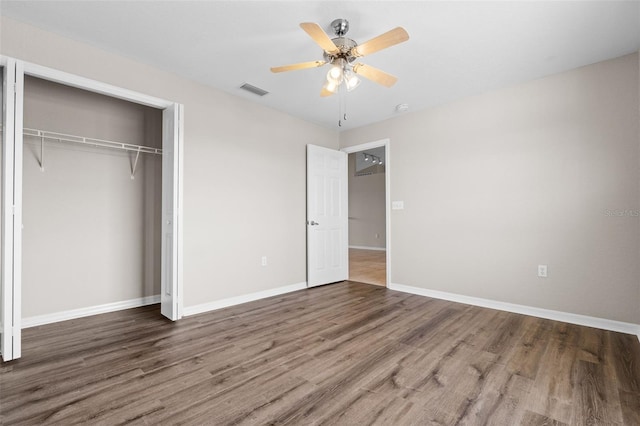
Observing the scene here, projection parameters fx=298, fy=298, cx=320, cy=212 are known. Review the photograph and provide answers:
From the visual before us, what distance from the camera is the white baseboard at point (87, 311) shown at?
9.62ft

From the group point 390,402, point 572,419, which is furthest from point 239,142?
point 572,419

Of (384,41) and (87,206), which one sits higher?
(384,41)

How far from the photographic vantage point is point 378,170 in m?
9.52

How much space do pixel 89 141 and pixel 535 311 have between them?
5.24 meters

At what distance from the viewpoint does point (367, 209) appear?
9.69 m

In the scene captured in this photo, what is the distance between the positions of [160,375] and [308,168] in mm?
3329

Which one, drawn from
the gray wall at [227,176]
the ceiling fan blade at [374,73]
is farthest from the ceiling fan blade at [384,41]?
the gray wall at [227,176]

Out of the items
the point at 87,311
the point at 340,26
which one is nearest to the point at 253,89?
the point at 340,26

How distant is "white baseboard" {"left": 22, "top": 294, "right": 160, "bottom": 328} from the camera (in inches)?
115

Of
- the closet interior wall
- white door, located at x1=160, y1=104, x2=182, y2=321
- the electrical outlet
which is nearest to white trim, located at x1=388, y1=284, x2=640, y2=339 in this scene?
the electrical outlet

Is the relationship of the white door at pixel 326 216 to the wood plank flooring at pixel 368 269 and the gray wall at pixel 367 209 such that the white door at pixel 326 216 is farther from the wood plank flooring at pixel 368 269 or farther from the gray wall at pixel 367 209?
the gray wall at pixel 367 209

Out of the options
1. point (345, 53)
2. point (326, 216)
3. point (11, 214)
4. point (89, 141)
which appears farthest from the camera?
point (326, 216)

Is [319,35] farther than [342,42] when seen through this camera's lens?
No

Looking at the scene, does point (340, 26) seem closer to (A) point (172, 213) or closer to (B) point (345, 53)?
(B) point (345, 53)
